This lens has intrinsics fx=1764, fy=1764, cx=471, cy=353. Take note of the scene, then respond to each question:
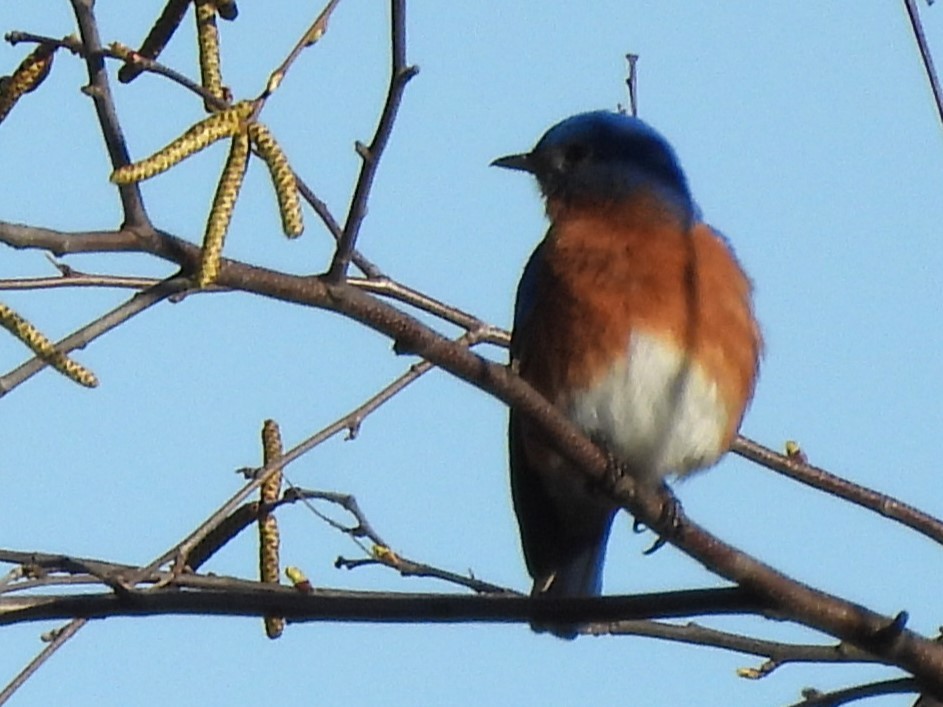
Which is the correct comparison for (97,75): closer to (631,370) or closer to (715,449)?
(631,370)

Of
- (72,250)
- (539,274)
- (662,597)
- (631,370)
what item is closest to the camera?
(72,250)

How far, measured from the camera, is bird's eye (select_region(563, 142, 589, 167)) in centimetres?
636

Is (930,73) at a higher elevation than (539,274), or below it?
below

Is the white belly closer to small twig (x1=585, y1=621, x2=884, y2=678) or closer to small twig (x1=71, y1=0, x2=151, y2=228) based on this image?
small twig (x1=585, y1=621, x2=884, y2=678)

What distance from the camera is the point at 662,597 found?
3.51 metres

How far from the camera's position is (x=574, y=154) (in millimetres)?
6391

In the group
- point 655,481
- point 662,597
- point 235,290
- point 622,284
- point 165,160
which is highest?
point 622,284

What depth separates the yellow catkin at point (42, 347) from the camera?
2727mm

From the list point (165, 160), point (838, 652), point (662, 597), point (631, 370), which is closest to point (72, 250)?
point (165, 160)

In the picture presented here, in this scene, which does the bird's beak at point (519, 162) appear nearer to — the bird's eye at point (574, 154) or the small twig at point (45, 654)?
the bird's eye at point (574, 154)

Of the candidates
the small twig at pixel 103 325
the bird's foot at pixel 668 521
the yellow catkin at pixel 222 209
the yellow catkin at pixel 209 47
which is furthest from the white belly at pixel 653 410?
the small twig at pixel 103 325

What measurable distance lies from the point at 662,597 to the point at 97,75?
5.09ft

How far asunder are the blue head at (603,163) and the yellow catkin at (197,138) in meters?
3.27

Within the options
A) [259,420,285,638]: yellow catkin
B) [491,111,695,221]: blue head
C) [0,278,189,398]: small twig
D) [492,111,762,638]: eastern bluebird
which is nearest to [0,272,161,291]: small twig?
[0,278,189,398]: small twig
